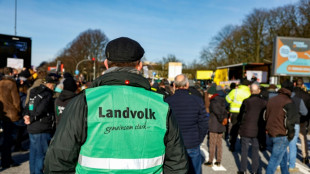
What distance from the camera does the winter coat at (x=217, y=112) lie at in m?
6.19

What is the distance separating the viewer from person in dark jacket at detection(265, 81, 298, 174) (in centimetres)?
469

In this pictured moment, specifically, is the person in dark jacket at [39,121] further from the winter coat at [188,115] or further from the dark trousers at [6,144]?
the winter coat at [188,115]

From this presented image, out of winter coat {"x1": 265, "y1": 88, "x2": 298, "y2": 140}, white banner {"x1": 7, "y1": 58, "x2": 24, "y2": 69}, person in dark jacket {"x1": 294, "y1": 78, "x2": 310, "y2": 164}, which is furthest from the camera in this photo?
white banner {"x1": 7, "y1": 58, "x2": 24, "y2": 69}

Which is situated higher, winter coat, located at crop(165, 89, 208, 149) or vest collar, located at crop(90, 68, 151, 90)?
vest collar, located at crop(90, 68, 151, 90)

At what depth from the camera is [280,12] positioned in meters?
33.7

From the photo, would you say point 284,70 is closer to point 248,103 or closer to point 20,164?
point 248,103

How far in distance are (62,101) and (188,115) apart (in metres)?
2.18

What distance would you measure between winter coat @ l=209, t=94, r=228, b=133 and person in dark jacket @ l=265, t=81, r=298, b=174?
56.4 inches

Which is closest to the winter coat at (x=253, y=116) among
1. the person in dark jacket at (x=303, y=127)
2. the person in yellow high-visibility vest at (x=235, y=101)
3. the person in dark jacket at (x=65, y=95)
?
the person in dark jacket at (x=303, y=127)

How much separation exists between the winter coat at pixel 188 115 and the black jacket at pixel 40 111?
217 cm

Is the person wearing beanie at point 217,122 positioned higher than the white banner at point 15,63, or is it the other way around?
the white banner at point 15,63

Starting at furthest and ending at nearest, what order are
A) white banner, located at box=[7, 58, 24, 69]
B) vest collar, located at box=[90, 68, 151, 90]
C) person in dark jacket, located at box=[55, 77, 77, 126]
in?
white banner, located at box=[7, 58, 24, 69] → person in dark jacket, located at box=[55, 77, 77, 126] → vest collar, located at box=[90, 68, 151, 90]

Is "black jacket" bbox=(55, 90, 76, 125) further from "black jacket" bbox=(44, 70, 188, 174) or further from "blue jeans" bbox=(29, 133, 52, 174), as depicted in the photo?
"black jacket" bbox=(44, 70, 188, 174)

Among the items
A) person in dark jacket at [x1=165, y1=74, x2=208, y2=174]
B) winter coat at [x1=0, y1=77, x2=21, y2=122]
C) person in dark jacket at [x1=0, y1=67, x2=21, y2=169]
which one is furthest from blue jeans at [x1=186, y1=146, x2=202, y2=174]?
winter coat at [x1=0, y1=77, x2=21, y2=122]
